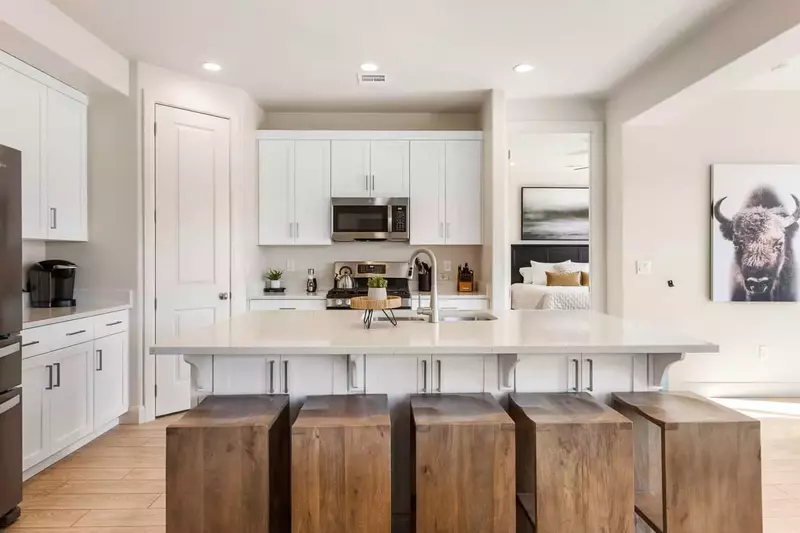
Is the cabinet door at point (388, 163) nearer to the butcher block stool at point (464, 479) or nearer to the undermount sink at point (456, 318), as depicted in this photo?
the undermount sink at point (456, 318)

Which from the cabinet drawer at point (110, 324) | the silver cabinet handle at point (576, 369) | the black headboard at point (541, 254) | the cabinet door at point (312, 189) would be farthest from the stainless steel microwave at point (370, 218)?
the black headboard at point (541, 254)

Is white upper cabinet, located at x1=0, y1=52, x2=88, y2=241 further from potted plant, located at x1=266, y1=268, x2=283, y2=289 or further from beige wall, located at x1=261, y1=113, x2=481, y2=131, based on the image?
beige wall, located at x1=261, y1=113, x2=481, y2=131

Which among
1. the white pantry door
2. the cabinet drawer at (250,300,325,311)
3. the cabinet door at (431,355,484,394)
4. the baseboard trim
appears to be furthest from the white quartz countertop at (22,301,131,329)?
the cabinet door at (431,355,484,394)

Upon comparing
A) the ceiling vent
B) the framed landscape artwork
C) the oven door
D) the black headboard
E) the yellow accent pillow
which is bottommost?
the yellow accent pillow

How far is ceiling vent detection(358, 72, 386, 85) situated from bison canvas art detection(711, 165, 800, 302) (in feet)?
9.15

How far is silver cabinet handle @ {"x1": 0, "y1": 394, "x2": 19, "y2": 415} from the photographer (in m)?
2.21

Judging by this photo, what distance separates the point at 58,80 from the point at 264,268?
218 centimetres

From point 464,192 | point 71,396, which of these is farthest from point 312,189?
point 71,396

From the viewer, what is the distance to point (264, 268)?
16.1ft

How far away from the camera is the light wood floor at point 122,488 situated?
2354 millimetres

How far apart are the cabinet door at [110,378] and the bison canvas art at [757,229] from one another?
458 cm

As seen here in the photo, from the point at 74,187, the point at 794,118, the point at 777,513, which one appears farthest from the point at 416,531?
the point at 794,118

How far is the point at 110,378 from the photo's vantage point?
11.3 ft

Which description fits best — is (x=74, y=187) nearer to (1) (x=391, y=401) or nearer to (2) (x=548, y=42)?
(1) (x=391, y=401)
